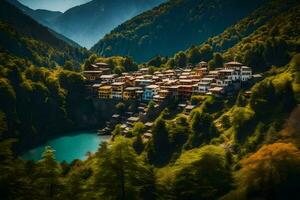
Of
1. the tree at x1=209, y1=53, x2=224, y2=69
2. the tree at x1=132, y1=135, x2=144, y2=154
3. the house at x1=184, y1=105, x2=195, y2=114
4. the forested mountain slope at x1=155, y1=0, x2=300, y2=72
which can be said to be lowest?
the tree at x1=132, y1=135, x2=144, y2=154

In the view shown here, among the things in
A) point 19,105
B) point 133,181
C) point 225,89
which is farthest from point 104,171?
point 19,105

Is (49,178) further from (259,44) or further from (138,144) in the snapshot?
(259,44)

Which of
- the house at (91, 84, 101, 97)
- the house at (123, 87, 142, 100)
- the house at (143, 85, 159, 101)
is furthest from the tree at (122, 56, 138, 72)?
the house at (143, 85, 159, 101)

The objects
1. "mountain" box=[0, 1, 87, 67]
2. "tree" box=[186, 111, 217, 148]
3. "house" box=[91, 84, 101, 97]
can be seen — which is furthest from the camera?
"mountain" box=[0, 1, 87, 67]

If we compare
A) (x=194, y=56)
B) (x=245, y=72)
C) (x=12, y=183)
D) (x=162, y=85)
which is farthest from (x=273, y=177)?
(x=194, y=56)

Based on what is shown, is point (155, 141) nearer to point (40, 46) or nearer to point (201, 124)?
point (201, 124)

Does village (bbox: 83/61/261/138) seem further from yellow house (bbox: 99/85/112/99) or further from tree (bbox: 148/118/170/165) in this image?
tree (bbox: 148/118/170/165)

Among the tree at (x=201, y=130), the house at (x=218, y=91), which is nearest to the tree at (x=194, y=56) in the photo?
the house at (x=218, y=91)

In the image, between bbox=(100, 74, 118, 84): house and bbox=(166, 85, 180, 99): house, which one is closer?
bbox=(166, 85, 180, 99): house
